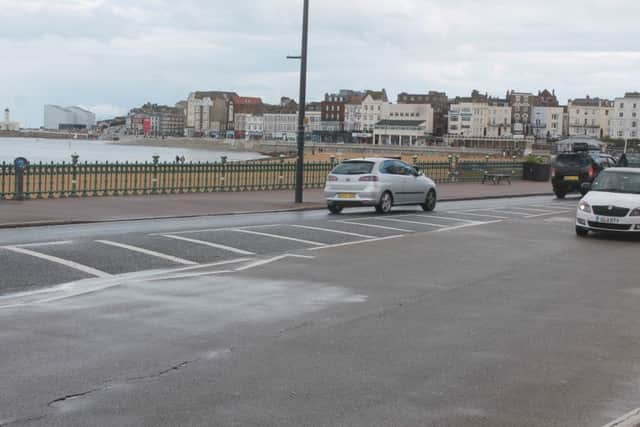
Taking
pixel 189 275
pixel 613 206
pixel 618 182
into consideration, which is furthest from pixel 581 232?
pixel 189 275

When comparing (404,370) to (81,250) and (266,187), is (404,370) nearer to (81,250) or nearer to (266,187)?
(81,250)

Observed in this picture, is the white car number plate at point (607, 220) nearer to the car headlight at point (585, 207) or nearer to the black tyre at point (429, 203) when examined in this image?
the car headlight at point (585, 207)

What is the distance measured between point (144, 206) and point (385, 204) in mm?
6420

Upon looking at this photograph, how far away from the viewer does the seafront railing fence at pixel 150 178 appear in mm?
25859

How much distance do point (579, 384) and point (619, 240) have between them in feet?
41.7

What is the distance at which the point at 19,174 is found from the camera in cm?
2461

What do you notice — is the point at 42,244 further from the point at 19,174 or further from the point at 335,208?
the point at 335,208

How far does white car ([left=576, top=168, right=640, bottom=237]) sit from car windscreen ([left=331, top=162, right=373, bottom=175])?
695 cm

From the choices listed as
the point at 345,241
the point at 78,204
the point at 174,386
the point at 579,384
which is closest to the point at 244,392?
the point at 174,386

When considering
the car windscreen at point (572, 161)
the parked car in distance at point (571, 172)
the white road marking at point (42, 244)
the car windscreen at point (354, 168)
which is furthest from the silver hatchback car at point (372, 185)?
the car windscreen at point (572, 161)

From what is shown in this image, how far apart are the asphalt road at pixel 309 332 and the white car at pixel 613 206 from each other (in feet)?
5.69

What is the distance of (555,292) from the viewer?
1202 cm

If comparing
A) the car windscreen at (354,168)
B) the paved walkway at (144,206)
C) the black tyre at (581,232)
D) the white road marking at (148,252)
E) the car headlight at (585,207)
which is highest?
the car windscreen at (354,168)

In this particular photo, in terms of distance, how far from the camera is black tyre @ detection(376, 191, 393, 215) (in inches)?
988
